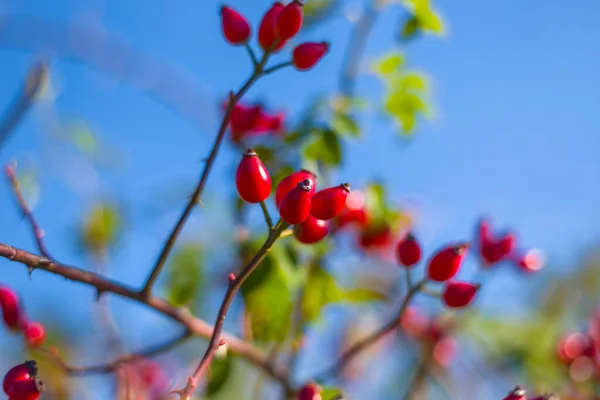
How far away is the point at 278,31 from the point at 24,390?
87cm

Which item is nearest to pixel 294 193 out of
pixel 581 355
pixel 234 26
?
pixel 234 26

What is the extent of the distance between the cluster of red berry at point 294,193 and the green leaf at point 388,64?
1482mm

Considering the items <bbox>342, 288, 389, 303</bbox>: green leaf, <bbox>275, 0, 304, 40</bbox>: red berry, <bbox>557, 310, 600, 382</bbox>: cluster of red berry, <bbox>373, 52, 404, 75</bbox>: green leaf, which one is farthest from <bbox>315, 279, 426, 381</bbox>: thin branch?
<bbox>373, 52, 404, 75</bbox>: green leaf

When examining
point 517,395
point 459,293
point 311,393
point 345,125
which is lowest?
point 517,395

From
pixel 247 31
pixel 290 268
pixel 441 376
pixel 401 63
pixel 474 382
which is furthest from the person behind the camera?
pixel 474 382

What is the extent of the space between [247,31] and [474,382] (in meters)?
2.62

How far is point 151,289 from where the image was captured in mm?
1408

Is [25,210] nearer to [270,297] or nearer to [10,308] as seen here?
[10,308]

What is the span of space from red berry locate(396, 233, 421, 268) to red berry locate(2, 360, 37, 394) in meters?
0.88

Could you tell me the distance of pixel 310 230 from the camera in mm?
1386

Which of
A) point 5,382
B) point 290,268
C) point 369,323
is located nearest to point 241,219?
point 290,268

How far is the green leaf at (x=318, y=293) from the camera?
7.40 feet

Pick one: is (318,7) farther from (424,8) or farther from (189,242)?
(189,242)

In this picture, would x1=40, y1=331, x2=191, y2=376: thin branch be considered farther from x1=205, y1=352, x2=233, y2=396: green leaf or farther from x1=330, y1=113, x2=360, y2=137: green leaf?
x1=330, y1=113, x2=360, y2=137: green leaf
